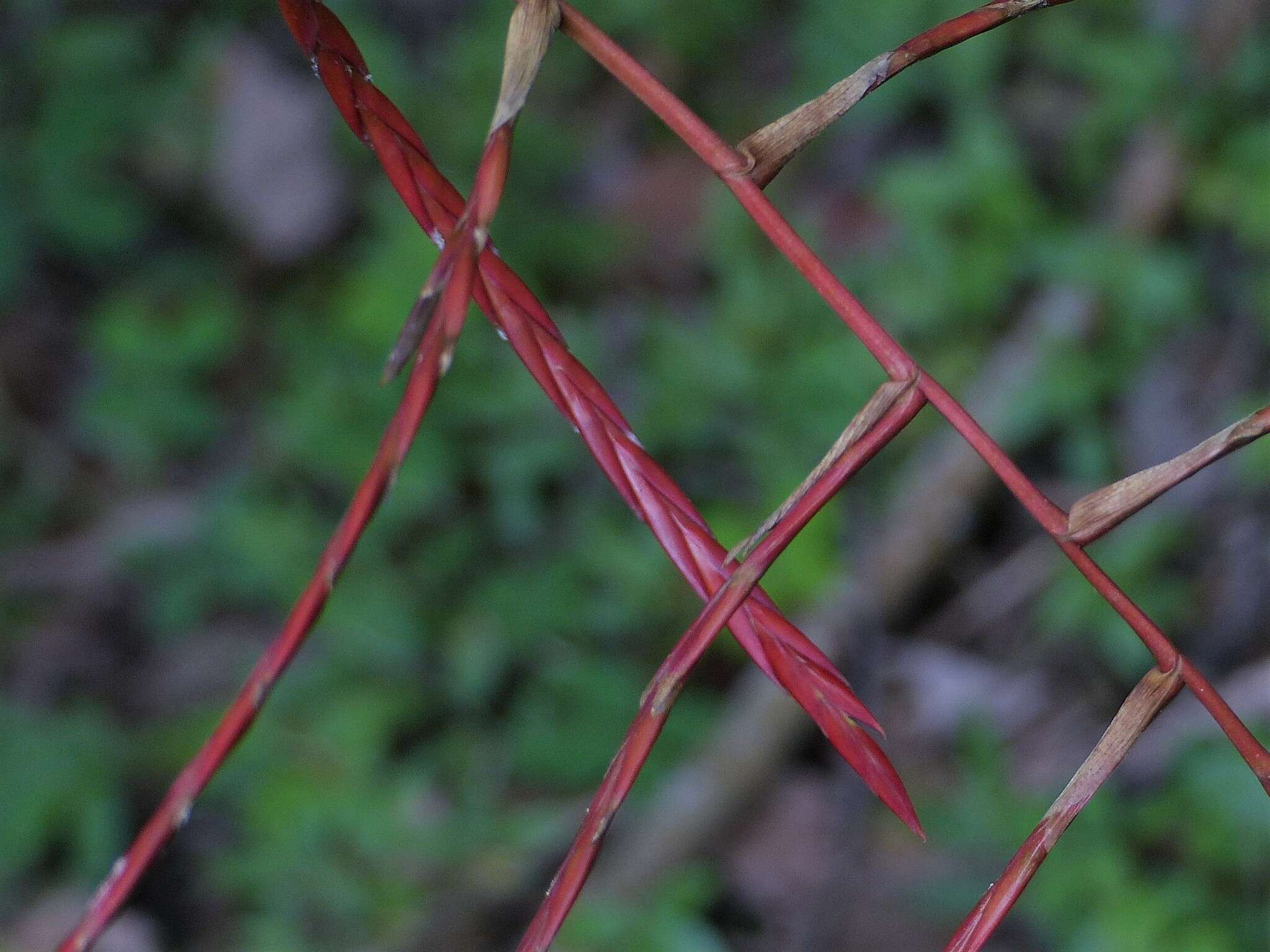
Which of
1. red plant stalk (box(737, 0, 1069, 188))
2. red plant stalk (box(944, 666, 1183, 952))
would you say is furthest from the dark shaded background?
red plant stalk (box(737, 0, 1069, 188))

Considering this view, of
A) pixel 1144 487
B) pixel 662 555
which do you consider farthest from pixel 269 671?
pixel 662 555

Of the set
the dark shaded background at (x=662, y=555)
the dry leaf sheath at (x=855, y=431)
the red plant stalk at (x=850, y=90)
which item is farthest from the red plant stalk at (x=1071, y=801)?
the dark shaded background at (x=662, y=555)

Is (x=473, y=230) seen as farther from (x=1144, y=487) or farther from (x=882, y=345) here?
(x=1144, y=487)

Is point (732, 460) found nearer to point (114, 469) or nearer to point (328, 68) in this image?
point (114, 469)

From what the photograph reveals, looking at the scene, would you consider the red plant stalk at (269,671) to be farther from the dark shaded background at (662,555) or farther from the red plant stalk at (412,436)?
the dark shaded background at (662,555)

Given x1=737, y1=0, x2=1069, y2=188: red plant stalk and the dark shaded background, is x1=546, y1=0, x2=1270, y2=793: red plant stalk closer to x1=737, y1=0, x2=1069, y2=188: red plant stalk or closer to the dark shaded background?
x1=737, y1=0, x2=1069, y2=188: red plant stalk

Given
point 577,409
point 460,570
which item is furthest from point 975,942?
point 460,570
